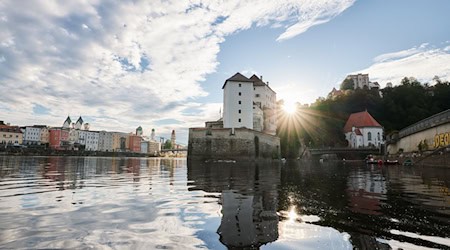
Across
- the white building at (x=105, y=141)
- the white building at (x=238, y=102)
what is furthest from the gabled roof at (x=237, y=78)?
the white building at (x=105, y=141)

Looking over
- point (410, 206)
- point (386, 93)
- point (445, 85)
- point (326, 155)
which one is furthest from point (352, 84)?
point (410, 206)

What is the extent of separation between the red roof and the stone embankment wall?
4538 cm

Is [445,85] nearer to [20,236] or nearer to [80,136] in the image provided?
[20,236]

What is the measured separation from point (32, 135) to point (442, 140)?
435ft

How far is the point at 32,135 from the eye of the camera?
11169 centimetres

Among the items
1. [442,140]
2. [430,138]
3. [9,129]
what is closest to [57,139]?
[9,129]

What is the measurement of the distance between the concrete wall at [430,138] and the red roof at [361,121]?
36580 millimetres

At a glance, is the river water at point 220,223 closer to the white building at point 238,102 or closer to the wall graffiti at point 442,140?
the wall graffiti at point 442,140

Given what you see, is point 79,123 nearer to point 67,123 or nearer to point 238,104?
point 67,123

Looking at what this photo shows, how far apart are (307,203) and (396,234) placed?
2669mm

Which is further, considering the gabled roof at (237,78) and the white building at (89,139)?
the white building at (89,139)

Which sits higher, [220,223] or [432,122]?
[432,122]

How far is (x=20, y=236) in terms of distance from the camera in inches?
141

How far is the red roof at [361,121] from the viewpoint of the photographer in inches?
2997
